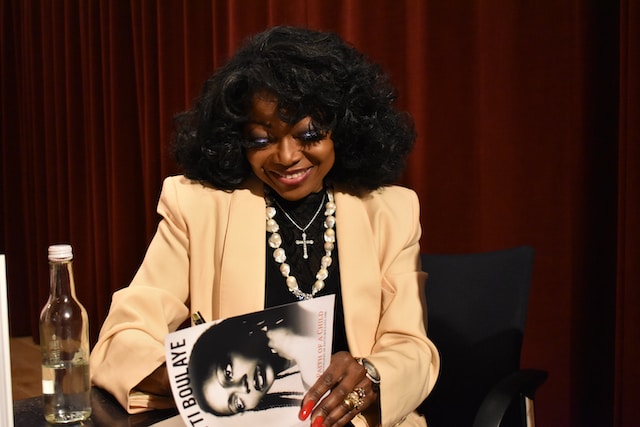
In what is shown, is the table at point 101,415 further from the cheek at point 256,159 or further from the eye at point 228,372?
the cheek at point 256,159

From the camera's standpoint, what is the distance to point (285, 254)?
163 cm

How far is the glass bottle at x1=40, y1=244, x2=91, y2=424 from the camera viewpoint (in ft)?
3.85

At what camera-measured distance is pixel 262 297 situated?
1.55m

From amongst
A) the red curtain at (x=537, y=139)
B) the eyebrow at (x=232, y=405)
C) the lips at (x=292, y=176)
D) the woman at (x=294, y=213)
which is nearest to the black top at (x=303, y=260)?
the woman at (x=294, y=213)

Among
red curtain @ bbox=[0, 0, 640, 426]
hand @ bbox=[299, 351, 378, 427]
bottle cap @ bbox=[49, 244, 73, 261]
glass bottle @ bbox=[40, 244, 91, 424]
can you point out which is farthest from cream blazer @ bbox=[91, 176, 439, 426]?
red curtain @ bbox=[0, 0, 640, 426]

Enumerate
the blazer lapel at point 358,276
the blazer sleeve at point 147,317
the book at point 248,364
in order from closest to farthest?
the book at point 248,364
the blazer sleeve at point 147,317
the blazer lapel at point 358,276

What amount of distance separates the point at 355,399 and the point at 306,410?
0.13 m

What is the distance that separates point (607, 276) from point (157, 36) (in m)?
2.26

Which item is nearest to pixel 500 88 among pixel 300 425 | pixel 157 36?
pixel 300 425

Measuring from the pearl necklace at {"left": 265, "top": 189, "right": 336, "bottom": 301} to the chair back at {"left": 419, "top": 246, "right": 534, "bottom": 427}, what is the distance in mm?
284

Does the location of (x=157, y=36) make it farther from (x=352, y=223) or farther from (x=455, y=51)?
(x=352, y=223)

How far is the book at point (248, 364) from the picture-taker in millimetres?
1053

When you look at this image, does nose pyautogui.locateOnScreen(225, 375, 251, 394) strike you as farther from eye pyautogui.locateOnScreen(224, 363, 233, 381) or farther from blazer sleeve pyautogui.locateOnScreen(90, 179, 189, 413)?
blazer sleeve pyautogui.locateOnScreen(90, 179, 189, 413)

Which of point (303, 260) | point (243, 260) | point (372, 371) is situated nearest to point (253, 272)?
point (243, 260)
